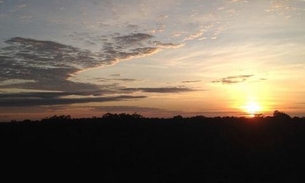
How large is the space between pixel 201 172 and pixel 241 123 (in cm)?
1641

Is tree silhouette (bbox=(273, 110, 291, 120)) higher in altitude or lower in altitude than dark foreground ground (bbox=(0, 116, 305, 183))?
higher

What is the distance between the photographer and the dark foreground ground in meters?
23.3

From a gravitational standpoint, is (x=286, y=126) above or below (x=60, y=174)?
above

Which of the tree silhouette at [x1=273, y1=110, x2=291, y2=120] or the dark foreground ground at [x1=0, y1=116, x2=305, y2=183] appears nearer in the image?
the dark foreground ground at [x1=0, y1=116, x2=305, y2=183]

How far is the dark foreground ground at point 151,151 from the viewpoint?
2334 centimetres

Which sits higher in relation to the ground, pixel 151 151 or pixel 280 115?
pixel 280 115

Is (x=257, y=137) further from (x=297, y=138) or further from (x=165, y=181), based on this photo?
(x=165, y=181)

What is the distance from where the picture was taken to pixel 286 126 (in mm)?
37094

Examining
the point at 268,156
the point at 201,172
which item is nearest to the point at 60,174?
the point at 201,172

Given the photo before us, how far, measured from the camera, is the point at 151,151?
2808 cm

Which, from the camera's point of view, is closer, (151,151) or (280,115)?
(151,151)

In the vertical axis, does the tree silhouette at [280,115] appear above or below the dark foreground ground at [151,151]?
above

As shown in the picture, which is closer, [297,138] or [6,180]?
[6,180]

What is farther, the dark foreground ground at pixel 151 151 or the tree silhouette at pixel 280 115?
the tree silhouette at pixel 280 115
